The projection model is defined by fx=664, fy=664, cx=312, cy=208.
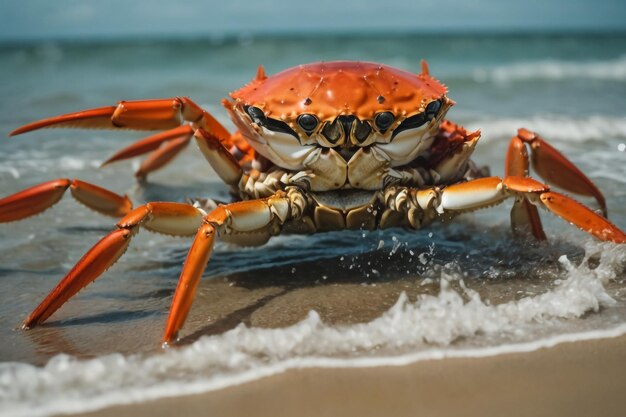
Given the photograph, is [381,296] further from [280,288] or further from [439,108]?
[439,108]

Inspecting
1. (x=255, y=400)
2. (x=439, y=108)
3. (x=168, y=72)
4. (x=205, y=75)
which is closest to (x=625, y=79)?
(x=205, y=75)

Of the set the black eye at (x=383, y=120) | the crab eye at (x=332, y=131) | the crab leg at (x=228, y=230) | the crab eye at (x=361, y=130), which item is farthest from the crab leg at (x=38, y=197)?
the black eye at (x=383, y=120)

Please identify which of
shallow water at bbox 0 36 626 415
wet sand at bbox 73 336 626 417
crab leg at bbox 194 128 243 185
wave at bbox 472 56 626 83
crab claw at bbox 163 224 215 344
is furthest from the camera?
wave at bbox 472 56 626 83

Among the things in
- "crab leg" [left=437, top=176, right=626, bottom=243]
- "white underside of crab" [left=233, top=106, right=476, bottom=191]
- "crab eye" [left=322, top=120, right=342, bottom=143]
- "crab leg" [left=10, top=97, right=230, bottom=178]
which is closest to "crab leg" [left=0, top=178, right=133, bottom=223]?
"crab leg" [left=10, top=97, right=230, bottom=178]

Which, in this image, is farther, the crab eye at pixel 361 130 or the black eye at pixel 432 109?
the black eye at pixel 432 109

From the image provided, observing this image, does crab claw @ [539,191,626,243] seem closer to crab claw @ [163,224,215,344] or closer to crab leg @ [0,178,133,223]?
crab claw @ [163,224,215,344]

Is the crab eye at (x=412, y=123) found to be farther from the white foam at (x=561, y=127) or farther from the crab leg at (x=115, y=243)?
the white foam at (x=561, y=127)
